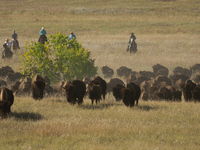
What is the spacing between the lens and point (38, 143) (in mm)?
8258

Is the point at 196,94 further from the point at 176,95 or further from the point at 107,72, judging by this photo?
the point at 107,72

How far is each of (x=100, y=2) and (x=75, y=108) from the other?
381 ft

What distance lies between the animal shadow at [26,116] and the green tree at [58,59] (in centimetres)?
631

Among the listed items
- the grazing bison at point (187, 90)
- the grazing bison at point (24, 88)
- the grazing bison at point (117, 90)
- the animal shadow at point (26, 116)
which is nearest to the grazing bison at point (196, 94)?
the grazing bison at point (187, 90)

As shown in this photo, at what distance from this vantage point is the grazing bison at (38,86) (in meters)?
13.0

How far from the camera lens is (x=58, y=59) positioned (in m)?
18.2

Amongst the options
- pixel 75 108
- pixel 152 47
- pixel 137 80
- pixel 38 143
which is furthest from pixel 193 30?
pixel 38 143

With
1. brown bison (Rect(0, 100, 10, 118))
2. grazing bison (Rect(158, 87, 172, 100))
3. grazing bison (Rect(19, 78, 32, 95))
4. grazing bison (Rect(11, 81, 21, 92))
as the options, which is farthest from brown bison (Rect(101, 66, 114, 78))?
brown bison (Rect(0, 100, 10, 118))

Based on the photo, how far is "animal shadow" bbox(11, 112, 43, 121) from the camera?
416 inches

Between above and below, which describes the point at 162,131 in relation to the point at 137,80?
below

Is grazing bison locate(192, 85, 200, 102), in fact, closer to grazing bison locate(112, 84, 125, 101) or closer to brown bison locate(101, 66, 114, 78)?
grazing bison locate(112, 84, 125, 101)

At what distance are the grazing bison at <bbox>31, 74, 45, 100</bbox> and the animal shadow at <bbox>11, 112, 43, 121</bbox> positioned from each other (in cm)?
197

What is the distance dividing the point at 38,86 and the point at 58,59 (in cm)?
531

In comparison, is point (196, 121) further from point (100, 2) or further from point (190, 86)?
point (100, 2)
